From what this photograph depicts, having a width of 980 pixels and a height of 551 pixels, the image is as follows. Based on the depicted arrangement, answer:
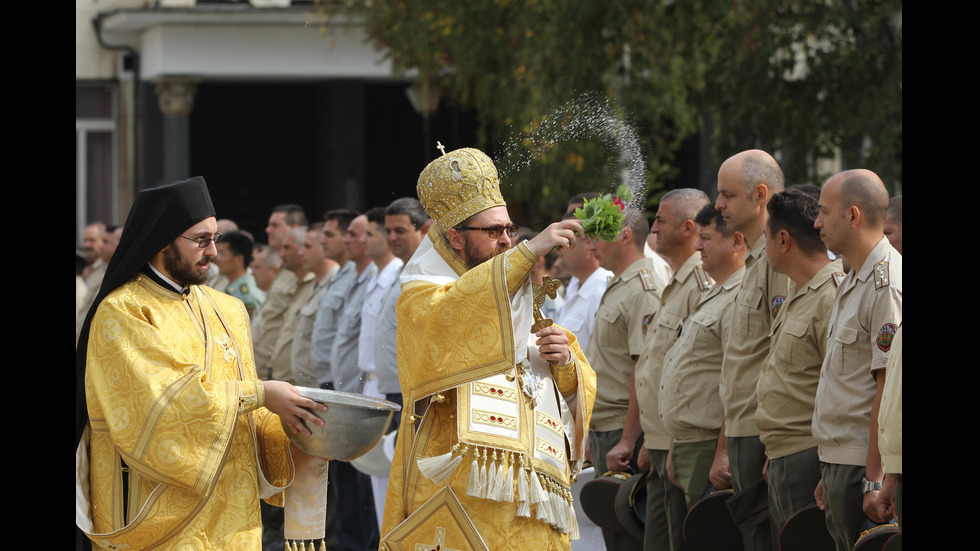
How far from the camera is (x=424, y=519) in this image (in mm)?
4688

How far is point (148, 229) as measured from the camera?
15.4ft

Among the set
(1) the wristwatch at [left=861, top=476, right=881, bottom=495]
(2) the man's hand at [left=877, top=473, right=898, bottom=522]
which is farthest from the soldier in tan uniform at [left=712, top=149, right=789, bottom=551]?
(2) the man's hand at [left=877, top=473, right=898, bottom=522]

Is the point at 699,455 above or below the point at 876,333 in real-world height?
Answer: below

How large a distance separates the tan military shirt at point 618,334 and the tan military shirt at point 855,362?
84.2 inches

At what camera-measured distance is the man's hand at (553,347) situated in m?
4.82

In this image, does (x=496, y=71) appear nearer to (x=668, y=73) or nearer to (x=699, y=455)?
(x=668, y=73)

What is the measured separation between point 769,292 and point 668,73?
7.17m

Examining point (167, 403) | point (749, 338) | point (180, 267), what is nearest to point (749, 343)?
point (749, 338)

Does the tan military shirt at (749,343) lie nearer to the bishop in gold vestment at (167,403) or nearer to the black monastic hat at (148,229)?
the bishop in gold vestment at (167,403)

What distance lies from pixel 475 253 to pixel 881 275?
5.43 feet

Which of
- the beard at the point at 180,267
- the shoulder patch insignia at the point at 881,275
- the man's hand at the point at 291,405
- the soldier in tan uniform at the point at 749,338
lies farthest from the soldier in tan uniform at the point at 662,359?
the beard at the point at 180,267

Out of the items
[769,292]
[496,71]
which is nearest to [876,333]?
[769,292]

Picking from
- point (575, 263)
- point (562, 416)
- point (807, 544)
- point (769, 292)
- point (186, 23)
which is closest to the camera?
point (562, 416)

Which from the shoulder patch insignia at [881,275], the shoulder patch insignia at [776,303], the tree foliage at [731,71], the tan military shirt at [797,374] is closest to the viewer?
the shoulder patch insignia at [881,275]
